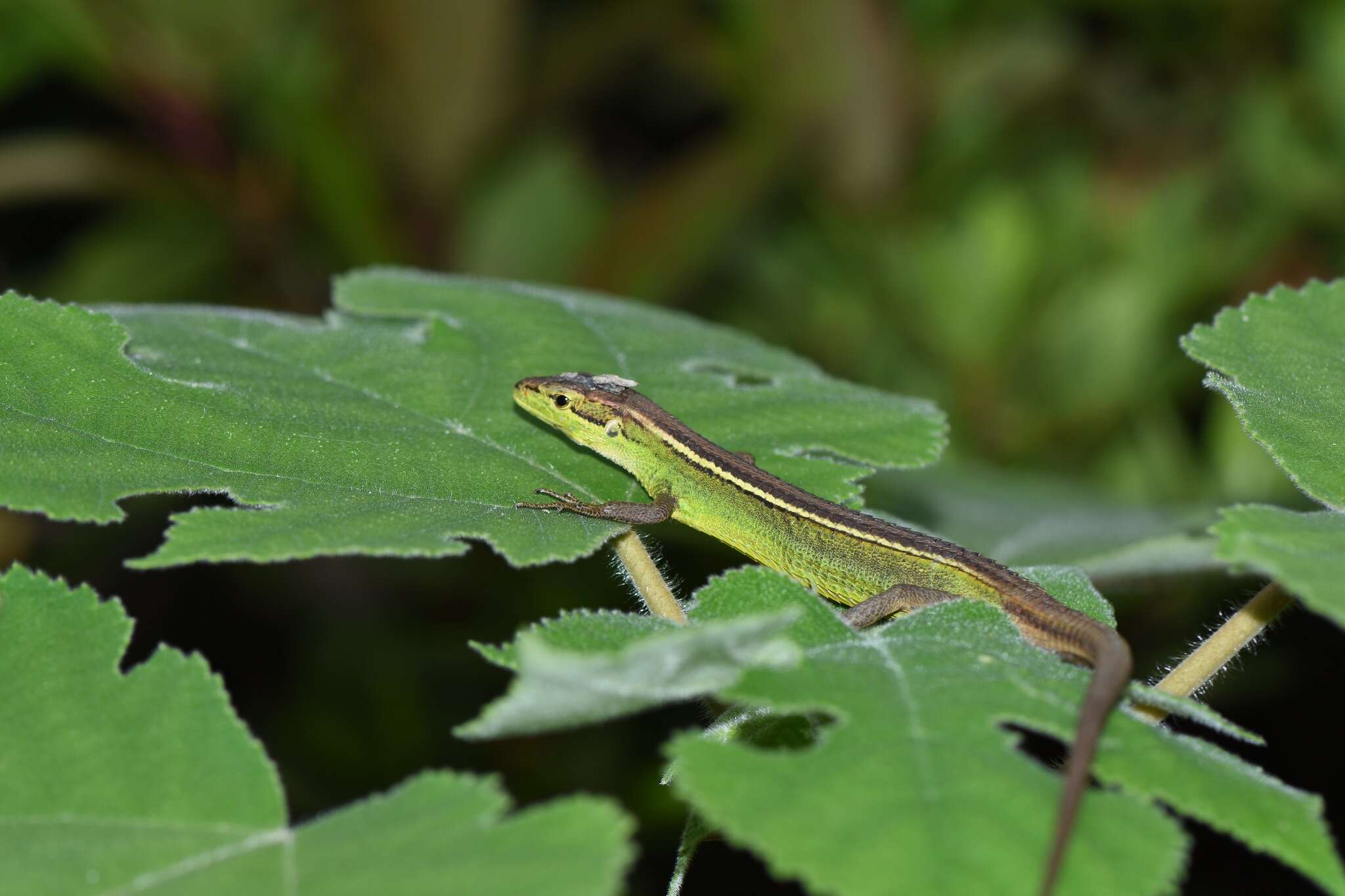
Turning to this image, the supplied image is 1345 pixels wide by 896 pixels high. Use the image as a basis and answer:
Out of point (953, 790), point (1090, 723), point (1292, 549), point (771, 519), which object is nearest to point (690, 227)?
point (771, 519)

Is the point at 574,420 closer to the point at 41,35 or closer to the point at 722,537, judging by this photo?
the point at 722,537

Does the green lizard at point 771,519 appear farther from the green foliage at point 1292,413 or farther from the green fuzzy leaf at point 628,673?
the green fuzzy leaf at point 628,673

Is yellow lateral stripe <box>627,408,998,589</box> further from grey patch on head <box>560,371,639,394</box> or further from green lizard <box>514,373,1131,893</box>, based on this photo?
grey patch on head <box>560,371,639,394</box>

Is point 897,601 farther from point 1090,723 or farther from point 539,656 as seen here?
point 539,656

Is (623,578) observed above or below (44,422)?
above

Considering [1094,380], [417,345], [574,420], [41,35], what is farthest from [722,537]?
[41,35]

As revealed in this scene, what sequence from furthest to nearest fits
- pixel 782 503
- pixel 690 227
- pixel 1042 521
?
pixel 690 227 → pixel 1042 521 → pixel 782 503
